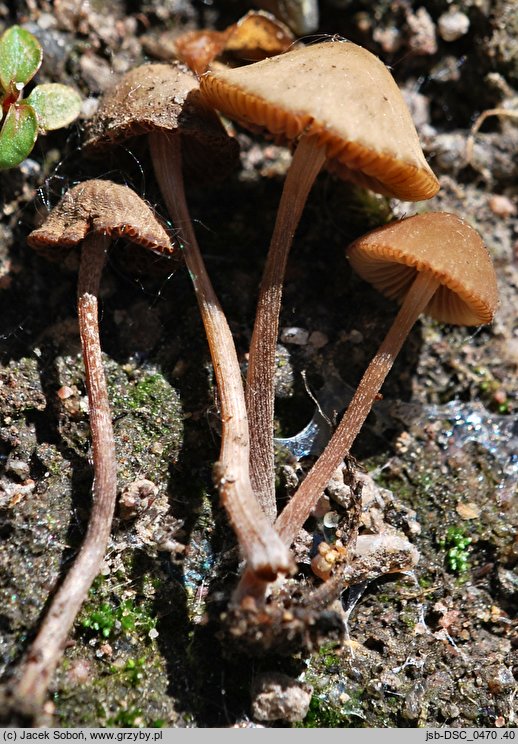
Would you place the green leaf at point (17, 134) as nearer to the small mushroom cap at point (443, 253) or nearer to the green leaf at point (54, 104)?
the green leaf at point (54, 104)

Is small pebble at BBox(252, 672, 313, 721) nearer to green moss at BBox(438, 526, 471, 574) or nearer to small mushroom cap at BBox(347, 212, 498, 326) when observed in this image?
green moss at BBox(438, 526, 471, 574)

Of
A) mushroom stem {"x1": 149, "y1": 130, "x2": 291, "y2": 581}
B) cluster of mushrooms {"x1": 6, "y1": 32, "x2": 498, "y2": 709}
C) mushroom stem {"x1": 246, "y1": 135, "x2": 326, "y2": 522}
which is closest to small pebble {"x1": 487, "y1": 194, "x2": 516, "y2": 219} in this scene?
cluster of mushrooms {"x1": 6, "y1": 32, "x2": 498, "y2": 709}

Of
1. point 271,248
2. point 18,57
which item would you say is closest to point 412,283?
point 271,248

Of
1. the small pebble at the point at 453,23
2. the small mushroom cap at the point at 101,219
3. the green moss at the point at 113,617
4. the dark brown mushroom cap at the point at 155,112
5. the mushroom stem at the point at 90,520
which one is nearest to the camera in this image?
the mushroom stem at the point at 90,520

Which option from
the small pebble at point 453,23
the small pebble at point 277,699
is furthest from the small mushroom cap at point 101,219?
the small pebble at point 453,23

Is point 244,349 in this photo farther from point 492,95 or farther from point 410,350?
point 492,95

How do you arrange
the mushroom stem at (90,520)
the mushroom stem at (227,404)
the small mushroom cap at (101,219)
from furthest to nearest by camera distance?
the small mushroom cap at (101,219) → the mushroom stem at (227,404) → the mushroom stem at (90,520)

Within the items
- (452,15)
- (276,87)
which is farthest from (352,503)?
(452,15)
